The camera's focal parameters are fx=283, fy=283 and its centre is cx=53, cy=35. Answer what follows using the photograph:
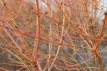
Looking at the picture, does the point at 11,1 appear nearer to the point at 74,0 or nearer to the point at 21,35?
the point at 74,0

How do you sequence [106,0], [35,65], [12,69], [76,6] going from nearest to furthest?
1. [35,65]
2. [76,6]
3. [106,0]
4. [12,69]

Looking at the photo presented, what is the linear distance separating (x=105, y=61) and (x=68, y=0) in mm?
3672

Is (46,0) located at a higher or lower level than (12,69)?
higher

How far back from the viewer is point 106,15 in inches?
55.9

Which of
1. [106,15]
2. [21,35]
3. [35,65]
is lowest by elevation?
[35,65]

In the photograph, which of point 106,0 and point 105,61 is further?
point 105,61

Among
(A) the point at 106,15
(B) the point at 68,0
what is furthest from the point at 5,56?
(A) the point at 106,15

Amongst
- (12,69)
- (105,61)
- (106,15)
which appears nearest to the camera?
(106,15)

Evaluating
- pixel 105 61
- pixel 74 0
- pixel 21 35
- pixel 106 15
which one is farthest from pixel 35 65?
pixel 105 61

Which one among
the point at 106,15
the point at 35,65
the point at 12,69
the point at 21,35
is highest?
the point at 106,15

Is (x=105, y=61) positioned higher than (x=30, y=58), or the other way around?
(x=30, y=58)

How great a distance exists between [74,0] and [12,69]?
338cm

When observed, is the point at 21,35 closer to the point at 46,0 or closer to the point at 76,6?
the point at 46,0

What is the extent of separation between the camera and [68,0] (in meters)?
2.77
